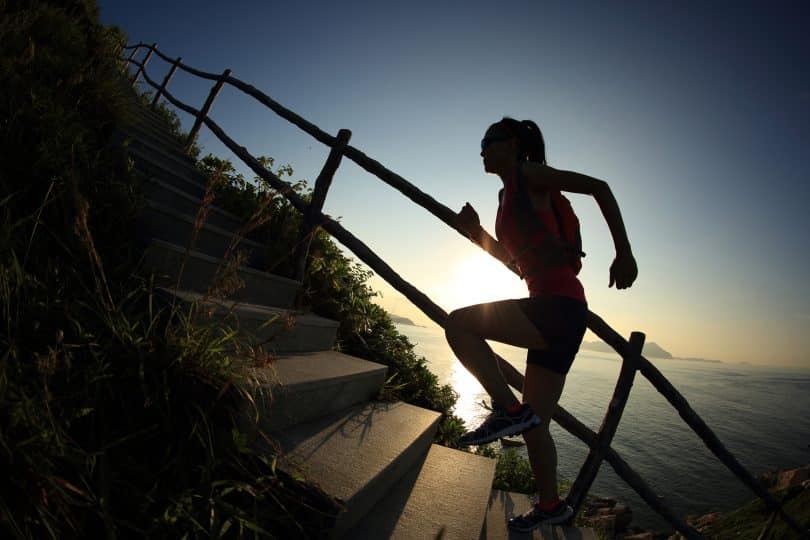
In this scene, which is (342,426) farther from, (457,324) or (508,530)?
(508,530)

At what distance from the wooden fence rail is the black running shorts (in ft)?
2.58

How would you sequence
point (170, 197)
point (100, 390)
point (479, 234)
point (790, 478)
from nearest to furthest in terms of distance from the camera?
point (100, 390) → point (479, 234) → point (170, 197) → point (790, 478)

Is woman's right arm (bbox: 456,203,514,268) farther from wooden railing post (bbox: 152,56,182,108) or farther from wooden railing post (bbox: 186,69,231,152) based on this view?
wooden railing post (bbox: 152,56,182,108)

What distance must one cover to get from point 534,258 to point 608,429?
1.56 metres

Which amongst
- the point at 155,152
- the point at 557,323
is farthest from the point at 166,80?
the point at 557,323

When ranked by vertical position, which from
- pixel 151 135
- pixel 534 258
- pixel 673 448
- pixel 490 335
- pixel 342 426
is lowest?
pixel 673 448

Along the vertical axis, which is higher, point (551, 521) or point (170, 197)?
point (170, 197)

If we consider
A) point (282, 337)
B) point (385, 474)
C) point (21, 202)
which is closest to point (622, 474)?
point (385, 474)

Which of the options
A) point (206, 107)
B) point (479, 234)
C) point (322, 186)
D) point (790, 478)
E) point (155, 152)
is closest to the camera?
point (479, 234)

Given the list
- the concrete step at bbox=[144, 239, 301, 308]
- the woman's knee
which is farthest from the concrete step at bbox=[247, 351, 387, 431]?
the woman's knee

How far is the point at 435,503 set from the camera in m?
1.91

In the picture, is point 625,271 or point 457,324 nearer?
point 625,271

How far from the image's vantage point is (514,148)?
6.77ft

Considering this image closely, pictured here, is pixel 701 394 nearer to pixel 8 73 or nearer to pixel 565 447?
pixel 565 447
